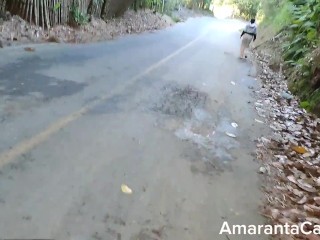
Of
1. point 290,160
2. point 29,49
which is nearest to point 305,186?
point 290,160

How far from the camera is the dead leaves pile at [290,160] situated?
15.4ft

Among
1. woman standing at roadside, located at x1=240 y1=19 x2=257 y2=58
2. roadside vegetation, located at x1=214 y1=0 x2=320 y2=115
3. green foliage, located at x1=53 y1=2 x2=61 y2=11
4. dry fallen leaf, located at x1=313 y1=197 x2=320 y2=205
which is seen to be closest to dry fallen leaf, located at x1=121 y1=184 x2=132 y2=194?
dry fallen leaf, located at x1=313 y1=197 x2=320 y2=205

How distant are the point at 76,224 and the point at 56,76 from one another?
16.7 feet

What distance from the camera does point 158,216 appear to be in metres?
3.92

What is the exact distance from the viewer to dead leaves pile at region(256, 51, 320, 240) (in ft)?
15.4

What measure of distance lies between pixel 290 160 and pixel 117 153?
9.78 feet

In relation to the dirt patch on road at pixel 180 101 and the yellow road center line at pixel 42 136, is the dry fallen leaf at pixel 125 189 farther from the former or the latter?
the dirt patch on road at pixel 180 101

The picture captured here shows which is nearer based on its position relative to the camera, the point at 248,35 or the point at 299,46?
the point at 299,46

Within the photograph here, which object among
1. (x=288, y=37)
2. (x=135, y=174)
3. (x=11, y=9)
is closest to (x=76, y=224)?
(x=135, y=174)

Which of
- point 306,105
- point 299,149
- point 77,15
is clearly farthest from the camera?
point 77,15

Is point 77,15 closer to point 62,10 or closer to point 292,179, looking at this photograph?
point 62,10

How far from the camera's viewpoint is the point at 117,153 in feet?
16.8

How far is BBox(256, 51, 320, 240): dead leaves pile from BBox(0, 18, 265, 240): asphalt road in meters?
0.26

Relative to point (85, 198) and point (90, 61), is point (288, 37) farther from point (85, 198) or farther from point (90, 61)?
point (85, 198)
